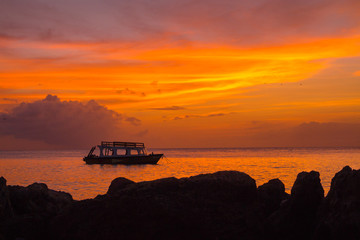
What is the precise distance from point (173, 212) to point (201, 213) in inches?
35.0

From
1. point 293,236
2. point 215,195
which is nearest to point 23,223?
point 215,195

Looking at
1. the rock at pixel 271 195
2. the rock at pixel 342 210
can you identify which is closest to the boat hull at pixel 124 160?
the rock at pixel 271 195

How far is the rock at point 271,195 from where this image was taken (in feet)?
45.2

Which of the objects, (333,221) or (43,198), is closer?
(333,221)

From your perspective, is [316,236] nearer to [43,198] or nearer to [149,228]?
[149,228]

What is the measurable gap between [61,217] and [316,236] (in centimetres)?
800

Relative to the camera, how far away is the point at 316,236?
1091cm

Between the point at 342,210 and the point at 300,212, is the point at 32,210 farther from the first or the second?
the point at 342,210

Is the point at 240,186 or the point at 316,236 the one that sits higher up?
the point at 240,186

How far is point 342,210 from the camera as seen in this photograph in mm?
10758

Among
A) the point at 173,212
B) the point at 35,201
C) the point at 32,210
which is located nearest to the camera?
the point at 173,212

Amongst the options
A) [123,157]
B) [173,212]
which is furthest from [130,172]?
[173,212]

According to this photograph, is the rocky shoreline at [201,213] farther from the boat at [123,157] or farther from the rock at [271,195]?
the boat at [123,157]

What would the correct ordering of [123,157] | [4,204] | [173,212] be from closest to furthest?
[173,212], [4,204], [123,157]
